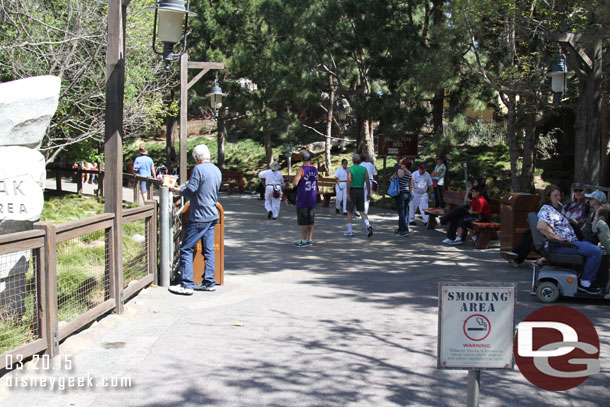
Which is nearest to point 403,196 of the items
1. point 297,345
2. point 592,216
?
point 592,216

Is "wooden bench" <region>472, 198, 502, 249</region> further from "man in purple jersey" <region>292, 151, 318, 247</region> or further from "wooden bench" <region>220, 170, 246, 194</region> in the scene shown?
"wooden bench" <region>220, 170, 246, 194</region>

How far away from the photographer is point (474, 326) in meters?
3.46

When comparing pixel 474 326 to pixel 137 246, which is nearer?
pixel 474 326

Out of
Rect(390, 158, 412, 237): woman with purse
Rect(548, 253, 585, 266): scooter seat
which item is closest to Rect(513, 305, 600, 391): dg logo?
Rect(548, 253, 585, 266): scooter seat

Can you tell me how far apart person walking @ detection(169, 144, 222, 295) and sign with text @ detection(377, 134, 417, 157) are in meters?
14.2

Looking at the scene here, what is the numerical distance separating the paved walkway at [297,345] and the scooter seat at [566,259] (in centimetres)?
54

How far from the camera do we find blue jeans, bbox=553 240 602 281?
26.9ft

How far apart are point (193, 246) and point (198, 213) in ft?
1.43

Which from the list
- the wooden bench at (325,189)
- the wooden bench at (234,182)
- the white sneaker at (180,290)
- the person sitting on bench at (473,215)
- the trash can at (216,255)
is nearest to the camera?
the white sneaker at (180,290)

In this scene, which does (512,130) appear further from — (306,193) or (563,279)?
(563,279)

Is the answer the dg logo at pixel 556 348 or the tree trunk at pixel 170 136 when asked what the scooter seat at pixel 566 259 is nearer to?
the dg logo at pixel 556 348

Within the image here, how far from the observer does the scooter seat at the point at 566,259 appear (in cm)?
825

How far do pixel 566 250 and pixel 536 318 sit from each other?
1.39m

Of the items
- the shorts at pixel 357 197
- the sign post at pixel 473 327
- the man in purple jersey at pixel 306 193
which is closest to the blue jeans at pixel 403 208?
the shorts at pixel 357 197
